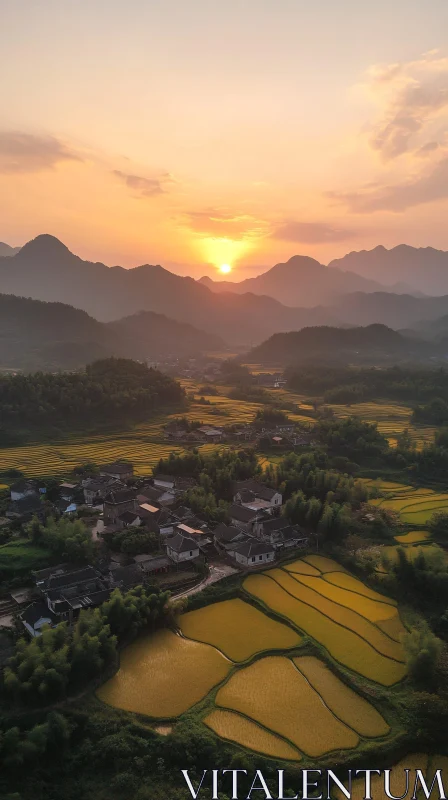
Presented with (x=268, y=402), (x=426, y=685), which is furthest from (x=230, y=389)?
(x=426, y=685)

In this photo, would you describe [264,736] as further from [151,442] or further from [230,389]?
[230,389]

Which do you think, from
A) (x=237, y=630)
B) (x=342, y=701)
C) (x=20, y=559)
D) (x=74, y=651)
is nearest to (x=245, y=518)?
(x=237, y=630)

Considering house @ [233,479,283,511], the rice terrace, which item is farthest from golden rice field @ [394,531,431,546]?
house @ [233,479,283,511]

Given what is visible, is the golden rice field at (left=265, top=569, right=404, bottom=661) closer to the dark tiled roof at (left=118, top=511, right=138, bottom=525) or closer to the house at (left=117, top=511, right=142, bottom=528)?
the house at (left=117, top=511, right=142, bottom=528)

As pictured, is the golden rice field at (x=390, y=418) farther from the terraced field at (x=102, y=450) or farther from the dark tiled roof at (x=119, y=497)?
the dark tiled roof at (x=119, y=497)

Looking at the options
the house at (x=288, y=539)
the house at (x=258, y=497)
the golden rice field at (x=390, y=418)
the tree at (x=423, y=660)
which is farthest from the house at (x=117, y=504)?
the golden rice field at (x=390, y=418)

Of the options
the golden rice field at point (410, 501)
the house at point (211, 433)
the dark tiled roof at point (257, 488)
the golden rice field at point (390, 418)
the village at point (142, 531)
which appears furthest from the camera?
the golden rice field at point (390, 418)

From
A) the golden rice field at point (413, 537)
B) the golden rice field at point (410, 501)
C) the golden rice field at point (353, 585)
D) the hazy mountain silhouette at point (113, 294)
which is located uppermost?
the hazy mountain silhouette at point (113, 294)
